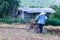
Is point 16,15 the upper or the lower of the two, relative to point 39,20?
lower

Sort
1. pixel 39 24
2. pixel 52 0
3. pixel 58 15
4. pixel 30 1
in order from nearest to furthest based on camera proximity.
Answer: pixel 39 24 < pixel 58 15 < pixel 30 1 < pixel 52 0

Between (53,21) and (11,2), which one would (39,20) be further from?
(11,2)

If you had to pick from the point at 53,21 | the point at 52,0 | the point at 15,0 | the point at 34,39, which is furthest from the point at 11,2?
the point at 52,0

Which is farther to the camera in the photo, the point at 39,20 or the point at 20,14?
the point at 20,14

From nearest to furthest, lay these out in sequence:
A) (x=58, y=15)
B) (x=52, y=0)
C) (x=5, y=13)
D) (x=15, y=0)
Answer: (x=58, y=15) → (x=5, y=13) → (x=15, y=0) → (x=52, y=0)

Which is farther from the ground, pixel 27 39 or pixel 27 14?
pixel 27 39

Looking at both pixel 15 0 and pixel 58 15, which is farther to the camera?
pixel 15 0

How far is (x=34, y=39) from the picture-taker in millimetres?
9891

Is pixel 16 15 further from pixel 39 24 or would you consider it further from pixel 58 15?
pixel 39 24

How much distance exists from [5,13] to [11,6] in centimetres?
360

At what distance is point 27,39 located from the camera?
9625 mm

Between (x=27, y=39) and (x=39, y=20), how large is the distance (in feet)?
15.6

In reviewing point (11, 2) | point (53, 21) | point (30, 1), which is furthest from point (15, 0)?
point (30, 1)

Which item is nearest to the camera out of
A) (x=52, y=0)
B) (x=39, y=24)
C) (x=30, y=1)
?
(x=39, y=24)
